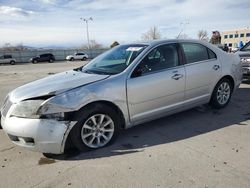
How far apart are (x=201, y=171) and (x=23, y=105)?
2456 millimetres

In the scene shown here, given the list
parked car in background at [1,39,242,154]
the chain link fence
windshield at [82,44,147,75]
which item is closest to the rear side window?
parked car in background at [1,39,242,154]

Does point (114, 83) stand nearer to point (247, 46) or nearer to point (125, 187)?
point (125, 187)

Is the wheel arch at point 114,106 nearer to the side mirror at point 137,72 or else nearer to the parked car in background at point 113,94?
the parked car in background at point 113,94

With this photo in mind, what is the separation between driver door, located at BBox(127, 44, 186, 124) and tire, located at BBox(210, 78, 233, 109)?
3.54ft

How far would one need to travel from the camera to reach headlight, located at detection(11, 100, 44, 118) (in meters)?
3.54

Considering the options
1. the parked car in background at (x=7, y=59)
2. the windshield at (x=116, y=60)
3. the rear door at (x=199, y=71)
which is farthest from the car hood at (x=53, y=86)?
the parked car in background at (x=7, y=59)

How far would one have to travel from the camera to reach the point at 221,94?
566 cm

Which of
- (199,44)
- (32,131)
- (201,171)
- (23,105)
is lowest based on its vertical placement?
(201,171)

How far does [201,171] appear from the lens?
322 centimetres

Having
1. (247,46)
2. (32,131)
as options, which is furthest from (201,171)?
(247,46)

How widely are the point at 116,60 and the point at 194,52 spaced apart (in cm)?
154

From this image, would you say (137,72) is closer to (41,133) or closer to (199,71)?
(199,71)

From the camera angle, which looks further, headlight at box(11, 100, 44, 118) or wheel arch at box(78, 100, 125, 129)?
wheel arch at box(78, 100, 125, 129)

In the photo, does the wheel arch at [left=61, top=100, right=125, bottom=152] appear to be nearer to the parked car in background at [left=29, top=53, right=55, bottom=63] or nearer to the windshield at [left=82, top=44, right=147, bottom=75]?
the windshield at [left=82, top=44, right=147, bottom=75]
